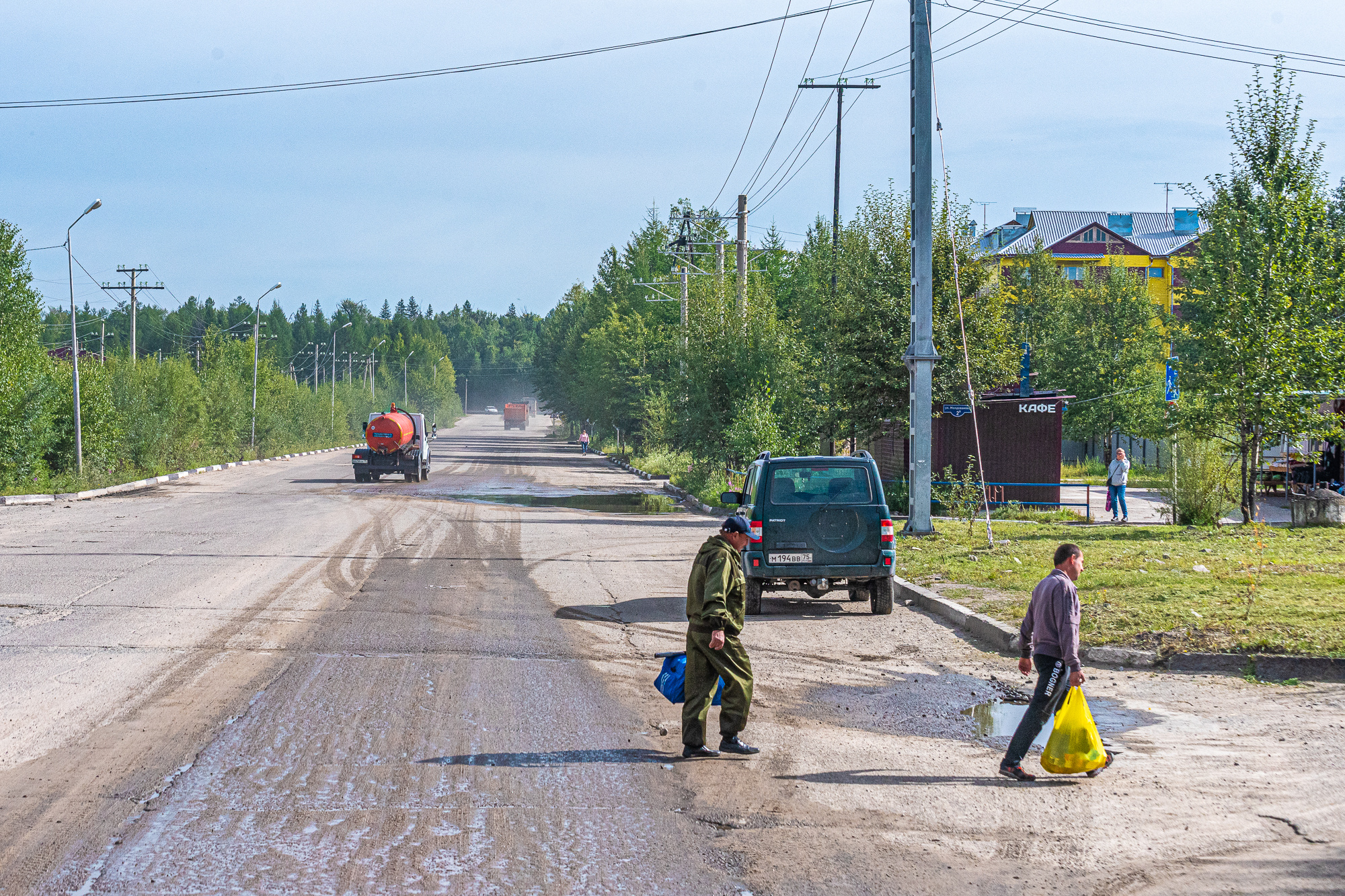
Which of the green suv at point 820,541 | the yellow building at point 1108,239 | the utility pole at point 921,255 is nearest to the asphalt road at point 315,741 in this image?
the green suv at point 820,541

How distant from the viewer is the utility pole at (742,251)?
34.4 metres

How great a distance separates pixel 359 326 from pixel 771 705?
645 ft

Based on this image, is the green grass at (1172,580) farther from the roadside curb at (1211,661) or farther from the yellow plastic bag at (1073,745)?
the yellow plastic bag at (1073,745)

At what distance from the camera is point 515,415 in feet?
468

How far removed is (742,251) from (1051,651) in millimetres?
30733

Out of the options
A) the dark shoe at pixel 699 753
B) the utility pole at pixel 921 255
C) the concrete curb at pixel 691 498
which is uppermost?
the utility pole at pixel 921 255

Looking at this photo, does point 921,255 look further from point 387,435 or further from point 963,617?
point 387,435

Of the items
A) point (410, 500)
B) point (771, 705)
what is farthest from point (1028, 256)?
point (771, 705)

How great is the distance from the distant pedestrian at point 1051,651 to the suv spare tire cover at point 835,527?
600cm

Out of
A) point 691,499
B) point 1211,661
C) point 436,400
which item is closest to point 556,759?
point 1211,661

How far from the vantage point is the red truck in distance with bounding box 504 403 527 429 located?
465ft

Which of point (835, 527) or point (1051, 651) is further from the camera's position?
point (835, 527)

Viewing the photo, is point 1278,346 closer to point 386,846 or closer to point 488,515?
point 488,515

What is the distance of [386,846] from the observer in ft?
17.0
